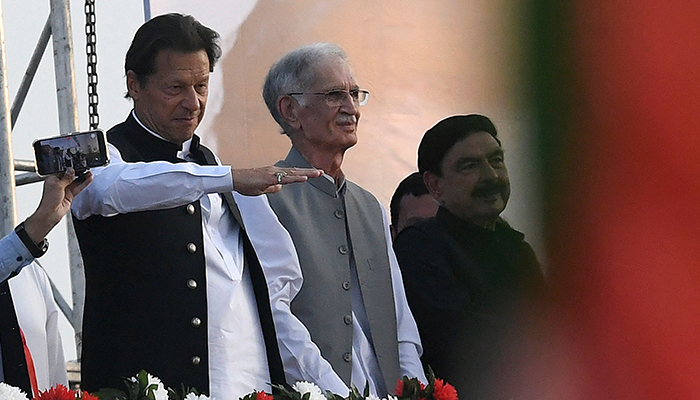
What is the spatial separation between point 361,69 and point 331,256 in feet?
1.41

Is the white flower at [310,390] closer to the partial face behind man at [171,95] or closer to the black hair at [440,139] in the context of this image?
the black hair at [440,139]

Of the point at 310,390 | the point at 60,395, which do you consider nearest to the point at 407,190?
the point at 310,390

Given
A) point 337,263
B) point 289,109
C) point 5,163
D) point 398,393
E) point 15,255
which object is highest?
point 289,109

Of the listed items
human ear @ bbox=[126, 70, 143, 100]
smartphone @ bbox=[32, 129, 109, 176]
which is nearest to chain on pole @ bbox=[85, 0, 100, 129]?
human ear @ bbox=[126, 70, 143, 100]

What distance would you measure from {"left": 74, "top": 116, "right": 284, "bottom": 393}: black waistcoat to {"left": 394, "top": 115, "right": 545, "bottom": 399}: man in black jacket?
0.42 metres

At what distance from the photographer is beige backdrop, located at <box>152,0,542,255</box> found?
2.17 metres

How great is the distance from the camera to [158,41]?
231 centimetres

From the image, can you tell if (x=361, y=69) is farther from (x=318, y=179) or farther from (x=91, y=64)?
(x=91, y=64)

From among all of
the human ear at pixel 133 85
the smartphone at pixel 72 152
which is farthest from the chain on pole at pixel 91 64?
the smartphone at pixel 72 152

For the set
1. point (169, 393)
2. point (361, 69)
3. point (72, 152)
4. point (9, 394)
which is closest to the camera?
Answer: point (9, 394)

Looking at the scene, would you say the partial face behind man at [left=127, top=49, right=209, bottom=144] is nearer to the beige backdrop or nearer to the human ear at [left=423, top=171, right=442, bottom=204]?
the beige backdrop

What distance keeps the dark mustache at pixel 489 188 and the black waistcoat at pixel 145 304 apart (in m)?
0.48

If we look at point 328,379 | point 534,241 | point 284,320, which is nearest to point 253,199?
point 284,320

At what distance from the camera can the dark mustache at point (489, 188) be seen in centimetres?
194
